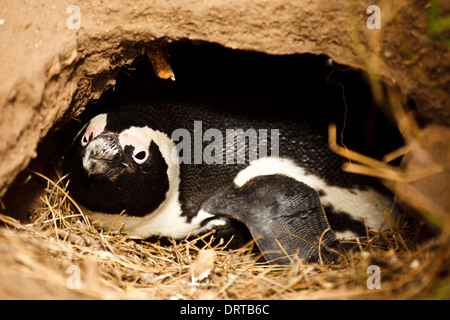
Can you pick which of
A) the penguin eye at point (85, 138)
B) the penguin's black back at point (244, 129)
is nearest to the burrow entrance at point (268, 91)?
the penguin's black back at point (244, 129)

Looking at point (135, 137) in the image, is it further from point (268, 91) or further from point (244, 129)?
point (268, 91)

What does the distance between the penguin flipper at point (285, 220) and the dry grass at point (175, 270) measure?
103 mm

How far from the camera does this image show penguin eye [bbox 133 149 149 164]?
1.96 metres

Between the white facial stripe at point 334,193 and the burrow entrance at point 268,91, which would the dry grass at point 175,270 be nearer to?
the white facial stripe at point 334,193

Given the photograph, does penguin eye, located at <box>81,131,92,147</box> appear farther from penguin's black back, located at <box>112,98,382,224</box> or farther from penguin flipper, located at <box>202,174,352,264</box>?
penguin flipper, located at <box>202,174,352,264</box>

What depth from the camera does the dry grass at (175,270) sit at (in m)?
1.27

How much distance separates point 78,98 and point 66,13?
41 centimetres

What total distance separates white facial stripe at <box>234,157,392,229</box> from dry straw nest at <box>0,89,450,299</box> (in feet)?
1.04

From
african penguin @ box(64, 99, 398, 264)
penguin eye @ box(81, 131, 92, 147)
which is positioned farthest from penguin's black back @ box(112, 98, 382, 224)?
penguin eye @ box(81, 131, 92, 147)

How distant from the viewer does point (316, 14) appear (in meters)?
1.54

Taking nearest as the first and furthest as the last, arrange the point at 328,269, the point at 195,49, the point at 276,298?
1. the point at 276,298
2. the point at 328,269
3. the point at 195,49

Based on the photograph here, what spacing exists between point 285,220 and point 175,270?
55cm

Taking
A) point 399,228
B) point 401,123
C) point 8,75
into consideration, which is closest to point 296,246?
point 399,228
